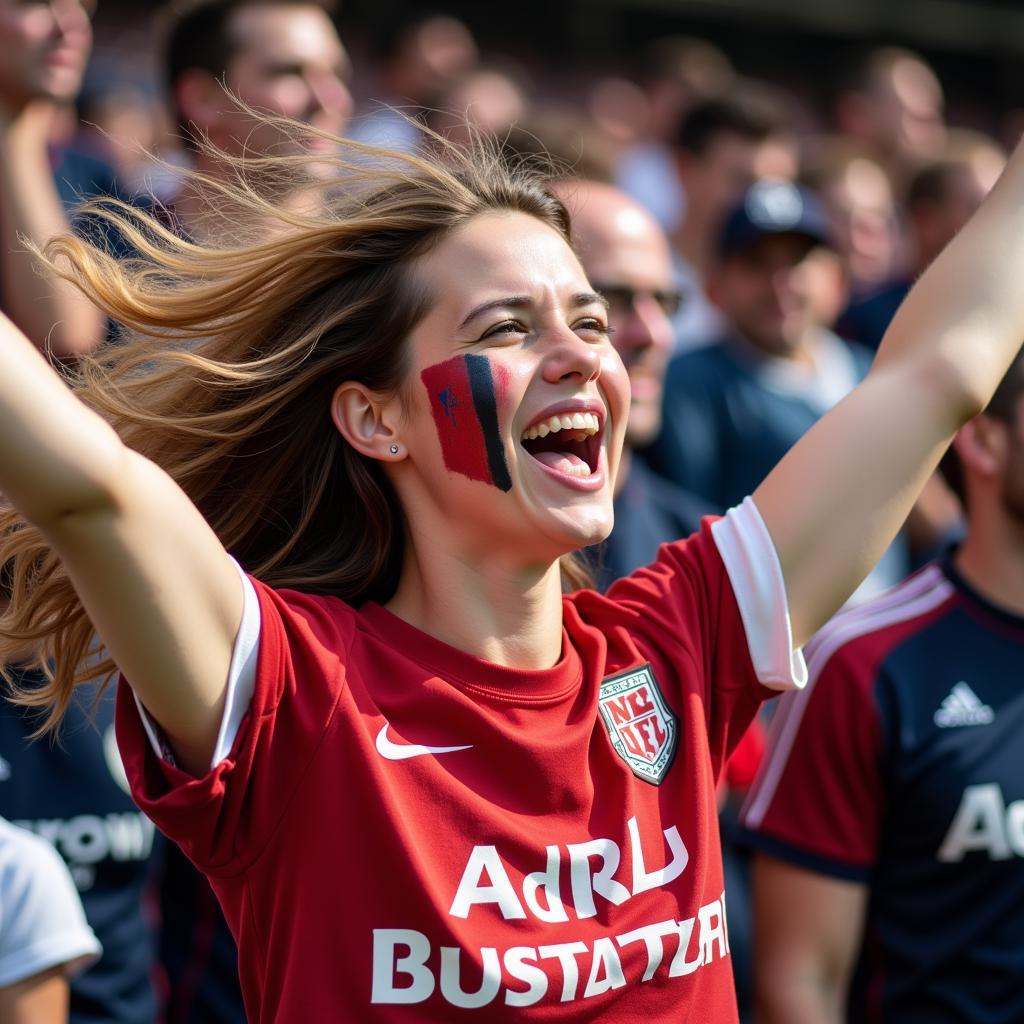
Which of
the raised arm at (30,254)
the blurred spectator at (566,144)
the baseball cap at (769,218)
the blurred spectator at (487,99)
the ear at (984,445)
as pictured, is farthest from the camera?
the blurred spectator at (487,99)

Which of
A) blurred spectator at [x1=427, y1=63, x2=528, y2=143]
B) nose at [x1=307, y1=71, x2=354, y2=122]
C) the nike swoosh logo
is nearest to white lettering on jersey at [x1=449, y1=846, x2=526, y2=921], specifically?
the nike swoosh logo

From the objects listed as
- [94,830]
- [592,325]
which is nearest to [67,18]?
[94,830]

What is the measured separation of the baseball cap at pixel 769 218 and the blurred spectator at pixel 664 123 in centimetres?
164

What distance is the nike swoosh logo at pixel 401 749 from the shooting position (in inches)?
82.9

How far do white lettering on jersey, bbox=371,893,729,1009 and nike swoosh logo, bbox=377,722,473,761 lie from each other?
0.23 metres

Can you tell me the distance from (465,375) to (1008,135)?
12.9m

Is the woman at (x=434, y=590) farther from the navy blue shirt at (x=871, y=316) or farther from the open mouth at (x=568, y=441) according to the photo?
the navy blue shirt at (x=871, y=316)

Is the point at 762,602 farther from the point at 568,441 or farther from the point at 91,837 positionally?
the point at 91,837

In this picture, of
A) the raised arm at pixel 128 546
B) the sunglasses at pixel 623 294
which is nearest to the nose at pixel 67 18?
the sunglasses at pixel 623 294

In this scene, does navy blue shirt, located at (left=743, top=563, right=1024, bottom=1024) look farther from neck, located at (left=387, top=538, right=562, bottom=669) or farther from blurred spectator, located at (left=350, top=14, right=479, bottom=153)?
blurred spectator, located at (left=350, top=14, right=479, bottom=153)

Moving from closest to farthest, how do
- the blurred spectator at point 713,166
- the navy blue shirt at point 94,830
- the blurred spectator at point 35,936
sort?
the blurred spectator at point 35,936 < the navy blue shirt at point 94,830 < the blurred spectator at point 713,166

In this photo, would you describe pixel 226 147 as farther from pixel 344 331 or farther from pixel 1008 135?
pixel 1008 135

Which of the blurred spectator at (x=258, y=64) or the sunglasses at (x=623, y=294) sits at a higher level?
the blurred spectator at (x=258, y=64)

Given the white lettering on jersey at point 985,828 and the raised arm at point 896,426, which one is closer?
the raised arm at point 896,426
